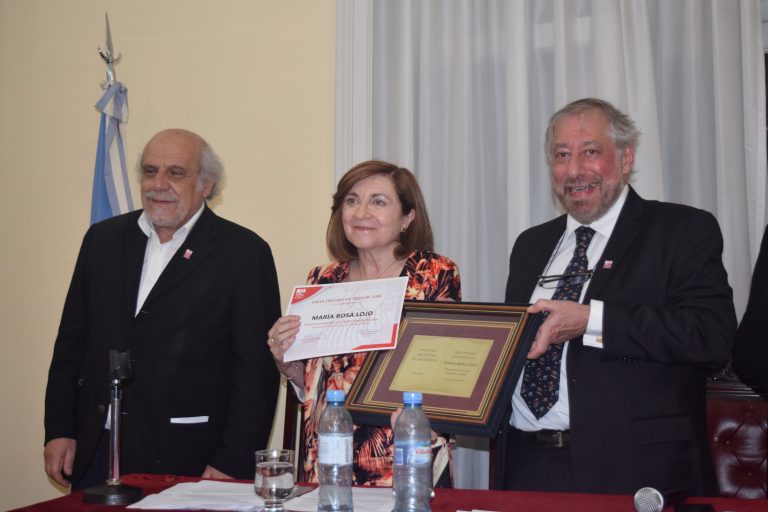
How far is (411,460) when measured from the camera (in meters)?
2.05

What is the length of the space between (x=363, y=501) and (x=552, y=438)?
0.89 meters

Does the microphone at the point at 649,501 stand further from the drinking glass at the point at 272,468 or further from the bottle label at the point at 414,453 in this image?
the drinking glass at the point at 272,468

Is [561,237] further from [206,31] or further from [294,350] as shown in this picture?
[206,31]

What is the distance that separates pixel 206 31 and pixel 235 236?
2.02 metres

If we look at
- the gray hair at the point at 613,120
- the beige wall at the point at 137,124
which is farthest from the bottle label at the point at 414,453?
the beige wall at the point at 137,124

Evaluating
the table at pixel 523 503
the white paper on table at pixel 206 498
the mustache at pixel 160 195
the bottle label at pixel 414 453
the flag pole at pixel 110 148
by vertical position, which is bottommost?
the white paper on table at pixel 206 498

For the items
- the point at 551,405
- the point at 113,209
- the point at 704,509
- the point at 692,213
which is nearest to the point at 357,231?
the point at 551,405

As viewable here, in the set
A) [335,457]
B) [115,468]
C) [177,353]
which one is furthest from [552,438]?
[177,353]

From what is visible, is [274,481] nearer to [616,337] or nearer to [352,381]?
[352,381]

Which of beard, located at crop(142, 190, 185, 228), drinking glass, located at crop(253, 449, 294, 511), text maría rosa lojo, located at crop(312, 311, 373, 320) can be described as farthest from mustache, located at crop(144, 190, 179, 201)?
drinking glass, located at crop(253, 449, 294, 511)

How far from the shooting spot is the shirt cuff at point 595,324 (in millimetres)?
2746

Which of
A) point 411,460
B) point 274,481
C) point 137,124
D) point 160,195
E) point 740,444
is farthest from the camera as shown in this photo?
point 137,124

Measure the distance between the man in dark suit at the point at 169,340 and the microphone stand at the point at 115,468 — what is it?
0.91 meters

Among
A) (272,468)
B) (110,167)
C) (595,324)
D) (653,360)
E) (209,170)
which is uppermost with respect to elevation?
(110,167)
